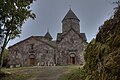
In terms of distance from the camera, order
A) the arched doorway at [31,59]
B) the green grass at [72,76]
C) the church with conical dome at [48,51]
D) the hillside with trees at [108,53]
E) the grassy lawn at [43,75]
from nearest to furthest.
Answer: the hillside with trees at [108,53]
the green grass at [72,76]
the grassy lawn at [43,75]
the church with conical dome at [48,51]
the arched doorway at [31,59]

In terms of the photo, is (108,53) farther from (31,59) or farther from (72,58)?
(31,59)

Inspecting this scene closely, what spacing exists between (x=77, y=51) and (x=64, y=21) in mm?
11593

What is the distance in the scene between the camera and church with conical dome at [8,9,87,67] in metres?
55.2

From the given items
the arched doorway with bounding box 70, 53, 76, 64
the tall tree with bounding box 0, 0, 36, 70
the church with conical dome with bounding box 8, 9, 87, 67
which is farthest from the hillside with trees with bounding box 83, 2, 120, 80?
the arched doorway with bounding box 70, 53, 76, 64

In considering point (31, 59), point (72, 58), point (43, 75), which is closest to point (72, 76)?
point (43, 75)

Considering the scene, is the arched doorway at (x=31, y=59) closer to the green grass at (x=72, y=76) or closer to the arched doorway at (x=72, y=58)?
the arched doorway at (x=72, y=58)

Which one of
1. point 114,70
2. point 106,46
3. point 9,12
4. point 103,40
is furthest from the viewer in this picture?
point 9,12

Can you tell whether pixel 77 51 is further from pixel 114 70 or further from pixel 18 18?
pixel 114 70

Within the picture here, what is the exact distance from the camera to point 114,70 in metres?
5.77

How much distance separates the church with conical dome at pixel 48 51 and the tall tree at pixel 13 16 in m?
25.5

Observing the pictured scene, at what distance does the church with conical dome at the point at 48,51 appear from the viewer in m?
55.2

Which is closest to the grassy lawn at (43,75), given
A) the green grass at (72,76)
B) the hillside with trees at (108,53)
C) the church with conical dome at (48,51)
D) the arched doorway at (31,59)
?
the green grass at (72,76)

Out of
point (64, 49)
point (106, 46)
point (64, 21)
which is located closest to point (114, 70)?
point (106, 46)

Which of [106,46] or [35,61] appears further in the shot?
[35,61]
